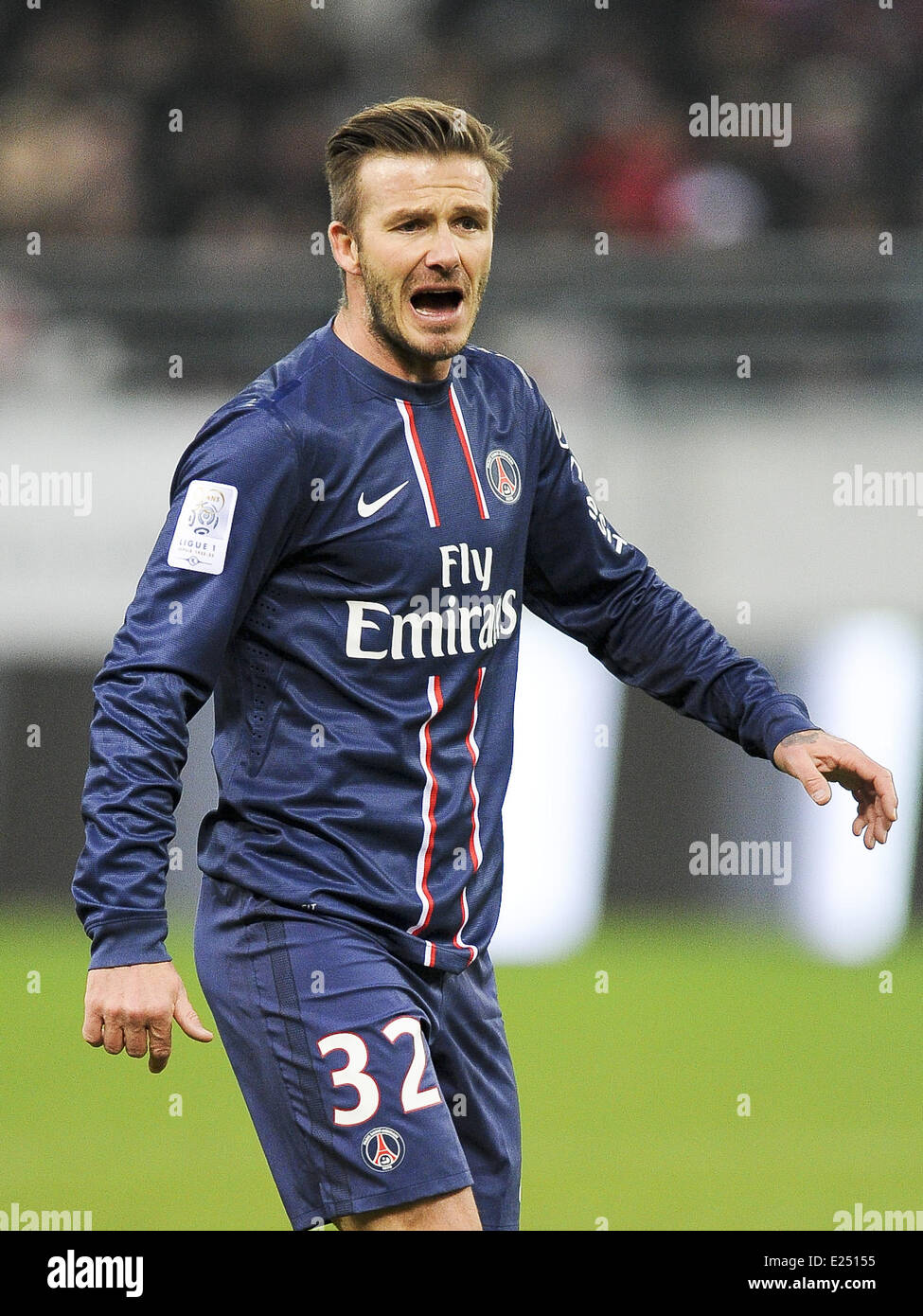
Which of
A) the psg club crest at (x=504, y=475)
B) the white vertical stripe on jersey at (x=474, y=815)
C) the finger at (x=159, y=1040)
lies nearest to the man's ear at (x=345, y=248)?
the psg club crest at (x=504, y=475)

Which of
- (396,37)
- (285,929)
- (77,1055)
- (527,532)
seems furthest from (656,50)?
(285,929)

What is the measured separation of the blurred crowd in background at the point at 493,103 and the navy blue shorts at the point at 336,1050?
729 cm

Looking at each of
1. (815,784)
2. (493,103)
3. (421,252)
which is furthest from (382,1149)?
(493,103)

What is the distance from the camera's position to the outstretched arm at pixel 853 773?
3570mm

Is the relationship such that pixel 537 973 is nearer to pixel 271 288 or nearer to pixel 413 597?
pixel 271 288

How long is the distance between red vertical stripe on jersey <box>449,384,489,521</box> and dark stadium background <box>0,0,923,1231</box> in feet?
7.22

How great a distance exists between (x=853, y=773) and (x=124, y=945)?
1.39m

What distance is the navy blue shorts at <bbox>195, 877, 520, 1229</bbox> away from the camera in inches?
124

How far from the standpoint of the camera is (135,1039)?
296cm

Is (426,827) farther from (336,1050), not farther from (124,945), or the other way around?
(124,945)

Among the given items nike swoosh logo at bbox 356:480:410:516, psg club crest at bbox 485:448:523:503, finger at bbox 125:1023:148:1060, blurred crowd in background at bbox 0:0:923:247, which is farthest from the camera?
blurred crowd in background at bbox 0:0:923:247

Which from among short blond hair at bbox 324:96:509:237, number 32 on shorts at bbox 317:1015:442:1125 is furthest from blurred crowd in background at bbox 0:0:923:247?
number 32 on shorts at bbox 317:1015:442:1125

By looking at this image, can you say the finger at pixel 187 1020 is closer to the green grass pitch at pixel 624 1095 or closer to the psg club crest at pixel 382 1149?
the psg club crest at pixel 382 1149

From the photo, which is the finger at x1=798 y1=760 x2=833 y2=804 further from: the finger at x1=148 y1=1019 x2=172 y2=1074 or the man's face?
the finger at x1=148 y1=1019 x2=172 y2=1074
